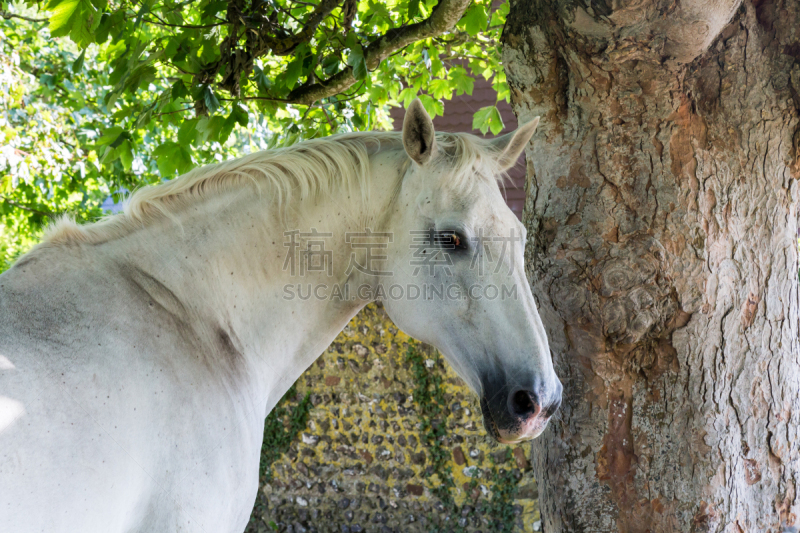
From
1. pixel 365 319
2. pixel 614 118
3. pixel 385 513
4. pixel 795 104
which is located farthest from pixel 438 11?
pixel 385 513

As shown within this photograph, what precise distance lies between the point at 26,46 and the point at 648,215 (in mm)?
7019

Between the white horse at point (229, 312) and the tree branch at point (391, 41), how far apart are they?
99 centimetres

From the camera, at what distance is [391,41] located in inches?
112

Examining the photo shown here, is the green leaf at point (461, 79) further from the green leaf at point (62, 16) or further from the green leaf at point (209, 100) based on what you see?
the green leaf at point (62, 16)

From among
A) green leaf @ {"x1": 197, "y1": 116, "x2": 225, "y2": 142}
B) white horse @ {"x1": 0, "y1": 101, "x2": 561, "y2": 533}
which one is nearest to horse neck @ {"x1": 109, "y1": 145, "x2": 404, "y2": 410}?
white horse @ {"x1": 0, "y1": 101, "x2": 561, "y2": 533}

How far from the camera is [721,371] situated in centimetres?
184

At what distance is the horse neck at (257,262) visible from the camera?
1.72m

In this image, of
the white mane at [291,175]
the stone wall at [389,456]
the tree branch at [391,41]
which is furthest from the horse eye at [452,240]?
the stone wall at [389,456]

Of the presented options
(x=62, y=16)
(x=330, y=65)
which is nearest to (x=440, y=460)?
(x=330, y=65)

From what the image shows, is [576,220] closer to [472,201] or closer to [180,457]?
[472,201]

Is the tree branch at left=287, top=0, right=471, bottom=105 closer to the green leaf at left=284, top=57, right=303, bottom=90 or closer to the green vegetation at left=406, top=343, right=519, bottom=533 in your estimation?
the green leaf at left=284, top=57, right=303, bottom=90

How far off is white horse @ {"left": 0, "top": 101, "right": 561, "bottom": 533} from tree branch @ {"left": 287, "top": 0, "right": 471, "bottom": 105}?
99cm

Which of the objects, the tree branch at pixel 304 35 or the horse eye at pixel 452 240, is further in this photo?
the tree branch at pixel 304 35

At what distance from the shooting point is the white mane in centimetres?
179
